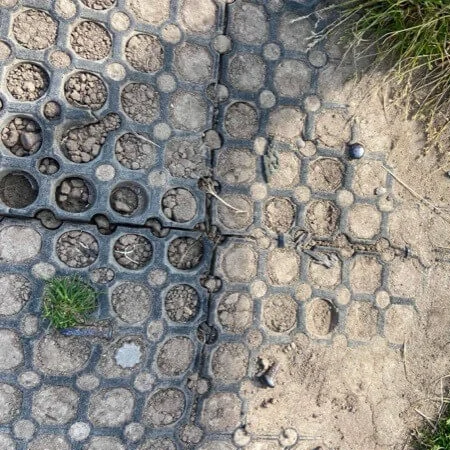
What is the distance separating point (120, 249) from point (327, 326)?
3.17 feet

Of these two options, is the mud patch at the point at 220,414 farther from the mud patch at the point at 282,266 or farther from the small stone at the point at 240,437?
the mud patch at the point at 282,266

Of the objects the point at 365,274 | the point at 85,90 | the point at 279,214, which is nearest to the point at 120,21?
the point at 85,90

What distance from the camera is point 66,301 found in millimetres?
2293

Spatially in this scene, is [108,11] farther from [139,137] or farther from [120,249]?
[120,249]

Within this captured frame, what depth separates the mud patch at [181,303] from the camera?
245cm

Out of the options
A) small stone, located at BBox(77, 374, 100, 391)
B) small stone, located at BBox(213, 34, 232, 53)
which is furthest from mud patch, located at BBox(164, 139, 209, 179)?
small stone, located at BBox(77, 374, 100, 391)

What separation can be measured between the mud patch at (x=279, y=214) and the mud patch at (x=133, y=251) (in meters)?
0.52

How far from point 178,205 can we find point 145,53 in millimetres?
644

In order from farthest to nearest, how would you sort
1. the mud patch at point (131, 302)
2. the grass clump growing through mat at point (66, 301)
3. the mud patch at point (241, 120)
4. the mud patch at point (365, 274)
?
the mud patch at point (365, 274) → the mud patch at point (241, 120) → the mud patch at point (131, 302) → the grass clump growing through mat at point (66, 301)

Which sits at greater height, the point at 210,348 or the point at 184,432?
the point at 210,348

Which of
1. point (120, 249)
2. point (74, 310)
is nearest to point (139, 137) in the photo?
point (120, 249)

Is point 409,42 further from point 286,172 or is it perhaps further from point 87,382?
point 87,382

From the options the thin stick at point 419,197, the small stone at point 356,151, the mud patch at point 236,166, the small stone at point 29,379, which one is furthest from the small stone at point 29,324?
the thin stick at point 419,197

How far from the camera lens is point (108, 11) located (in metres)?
2.41
